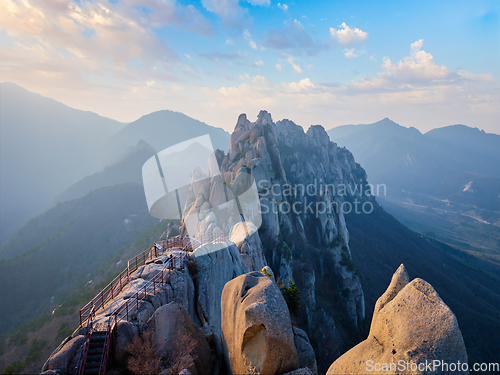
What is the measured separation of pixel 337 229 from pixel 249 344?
67.0 meters

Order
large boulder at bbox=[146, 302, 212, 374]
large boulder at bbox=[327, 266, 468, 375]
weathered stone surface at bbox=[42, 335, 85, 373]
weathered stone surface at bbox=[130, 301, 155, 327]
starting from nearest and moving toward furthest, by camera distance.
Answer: large boulder at bbox=[327, 266, 468, 375] → weathered stone surface at bbox=[42, 335, 85, 373] → large boulder at bbox=[146, 302, 212, 374] → weathered stone surface at bbox=[130, 301, 155, 327]

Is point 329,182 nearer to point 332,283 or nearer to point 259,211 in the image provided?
point 332,283

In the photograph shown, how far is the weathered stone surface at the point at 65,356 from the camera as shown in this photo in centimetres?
1085

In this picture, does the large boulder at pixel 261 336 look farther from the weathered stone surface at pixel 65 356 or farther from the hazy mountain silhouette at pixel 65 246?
the hazy mountain silhouette at pixel 65 246

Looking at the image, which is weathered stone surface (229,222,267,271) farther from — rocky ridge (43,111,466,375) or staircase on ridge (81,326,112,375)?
staircase on ridge (81,326,112,375)

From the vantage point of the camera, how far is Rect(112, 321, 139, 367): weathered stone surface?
12133 millimetres

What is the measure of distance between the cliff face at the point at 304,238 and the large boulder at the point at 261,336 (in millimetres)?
19437

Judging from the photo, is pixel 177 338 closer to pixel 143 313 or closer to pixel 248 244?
pixel 143 313

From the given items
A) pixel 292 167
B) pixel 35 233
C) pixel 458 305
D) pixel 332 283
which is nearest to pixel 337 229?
pixel 332 283

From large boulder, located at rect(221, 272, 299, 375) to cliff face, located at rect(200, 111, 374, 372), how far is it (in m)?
19.4

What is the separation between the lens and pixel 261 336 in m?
11.0

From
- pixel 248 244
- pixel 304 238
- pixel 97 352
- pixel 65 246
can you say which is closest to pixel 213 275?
pixel 97 352

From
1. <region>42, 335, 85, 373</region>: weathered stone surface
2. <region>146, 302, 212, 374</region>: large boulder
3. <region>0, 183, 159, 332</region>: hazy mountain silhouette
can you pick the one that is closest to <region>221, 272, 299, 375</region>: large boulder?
<region>146, 302, 212, 374</region>: large boulder

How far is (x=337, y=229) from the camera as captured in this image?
2872 inches
